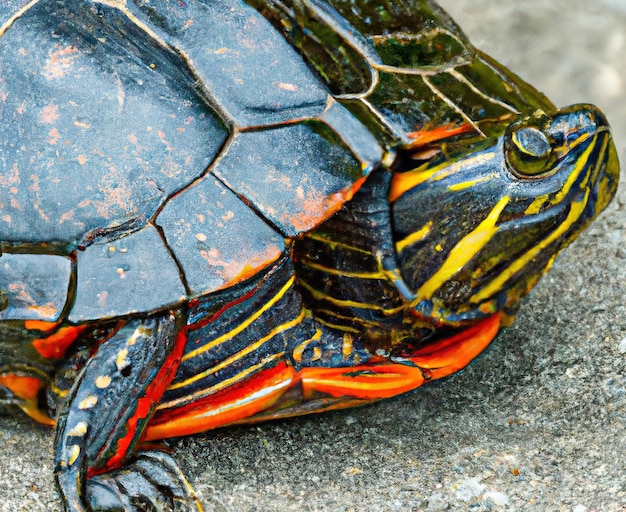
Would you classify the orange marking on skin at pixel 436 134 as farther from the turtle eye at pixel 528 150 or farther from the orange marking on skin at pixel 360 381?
the orange marking on skin at pixel 360 381

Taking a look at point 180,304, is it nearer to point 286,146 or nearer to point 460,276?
point 286,146

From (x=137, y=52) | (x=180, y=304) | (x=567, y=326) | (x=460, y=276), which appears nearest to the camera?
(x=180, y=304)

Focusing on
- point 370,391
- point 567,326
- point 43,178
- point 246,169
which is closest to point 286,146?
point 246,169

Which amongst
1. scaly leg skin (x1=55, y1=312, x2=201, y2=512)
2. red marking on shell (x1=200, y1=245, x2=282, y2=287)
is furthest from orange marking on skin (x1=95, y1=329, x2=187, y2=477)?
red marking on shell (x1=200, y1=245, x2=282, y2=287)

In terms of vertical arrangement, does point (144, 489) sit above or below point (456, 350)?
below

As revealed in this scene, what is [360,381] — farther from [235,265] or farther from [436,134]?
[436,134]

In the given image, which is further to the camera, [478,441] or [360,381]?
[360,381]

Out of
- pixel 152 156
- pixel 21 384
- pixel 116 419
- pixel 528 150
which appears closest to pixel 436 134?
pixel 528 150

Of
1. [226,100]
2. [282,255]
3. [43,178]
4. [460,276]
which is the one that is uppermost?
[226,100]

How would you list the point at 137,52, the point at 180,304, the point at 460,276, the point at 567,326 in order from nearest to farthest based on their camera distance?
the point at 180,304, the point at 137,52, the point at 460,276, the point at 567,326
